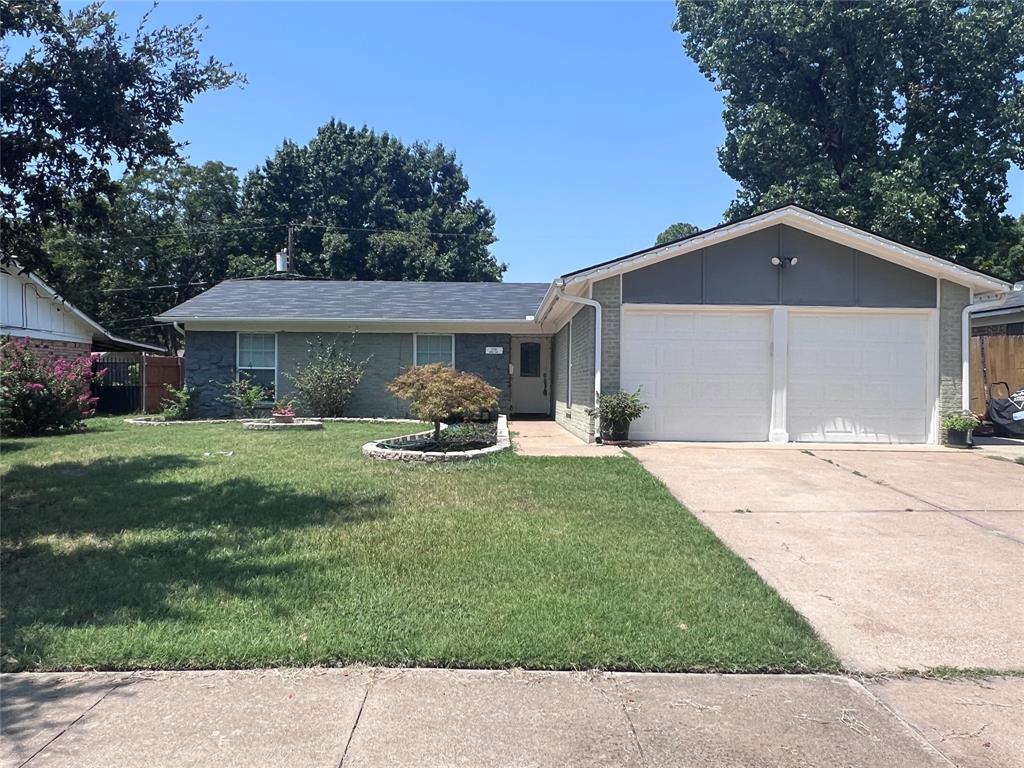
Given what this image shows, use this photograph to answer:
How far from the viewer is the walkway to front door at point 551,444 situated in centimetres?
1020

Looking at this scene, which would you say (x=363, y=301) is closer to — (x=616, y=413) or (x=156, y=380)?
(x=156, y=380)

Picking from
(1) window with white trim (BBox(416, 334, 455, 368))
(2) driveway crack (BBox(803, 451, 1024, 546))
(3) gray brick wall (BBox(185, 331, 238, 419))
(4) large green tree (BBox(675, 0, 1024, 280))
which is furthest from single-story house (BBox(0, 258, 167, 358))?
(4) large green tree (BBox(675, 0, 1024, 280))

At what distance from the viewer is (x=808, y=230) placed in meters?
11.5

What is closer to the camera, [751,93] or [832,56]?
[832,56]

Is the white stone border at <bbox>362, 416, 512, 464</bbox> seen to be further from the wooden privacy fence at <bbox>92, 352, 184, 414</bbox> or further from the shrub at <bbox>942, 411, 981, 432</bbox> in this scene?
the wooden privacy fence at <bbox>92, 352, 184, 414</bbox>

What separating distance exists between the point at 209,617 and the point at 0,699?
102cm

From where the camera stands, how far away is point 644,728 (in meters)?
2.90

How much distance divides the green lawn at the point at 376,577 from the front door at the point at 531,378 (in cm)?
1044

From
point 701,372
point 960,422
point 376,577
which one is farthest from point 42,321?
point 960,422

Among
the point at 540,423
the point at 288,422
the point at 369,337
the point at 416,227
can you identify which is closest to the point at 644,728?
the point at 288,422

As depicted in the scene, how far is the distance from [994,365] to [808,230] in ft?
23.7

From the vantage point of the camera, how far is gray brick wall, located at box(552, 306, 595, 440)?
1177 cm

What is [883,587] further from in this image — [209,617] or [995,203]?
[995,203]

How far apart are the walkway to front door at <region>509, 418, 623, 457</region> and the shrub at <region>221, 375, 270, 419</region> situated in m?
6.28
